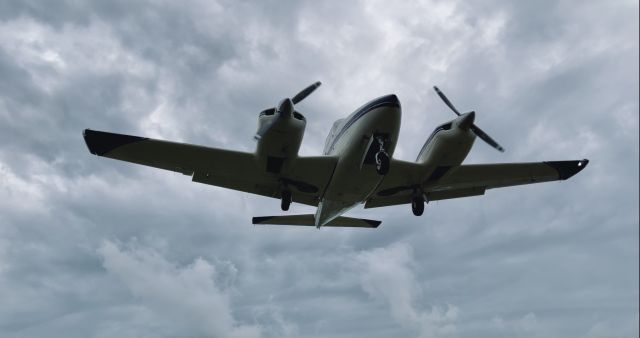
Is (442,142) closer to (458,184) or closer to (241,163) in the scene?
(458,184)

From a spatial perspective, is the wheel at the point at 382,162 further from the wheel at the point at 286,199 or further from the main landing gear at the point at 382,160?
the wheel at the point at 286,199

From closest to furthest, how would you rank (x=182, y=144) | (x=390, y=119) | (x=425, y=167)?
(x=390, y=119) < (x=182, y=144) < (x=425, y=167)

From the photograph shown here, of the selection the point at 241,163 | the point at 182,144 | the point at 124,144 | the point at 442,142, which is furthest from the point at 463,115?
the point at 124,144

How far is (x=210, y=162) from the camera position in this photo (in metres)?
21.0

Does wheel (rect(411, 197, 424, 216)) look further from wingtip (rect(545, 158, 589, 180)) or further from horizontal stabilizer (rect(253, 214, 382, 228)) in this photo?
wingtip (rect(545, 158, 589, 180))

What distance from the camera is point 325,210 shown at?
950 inches

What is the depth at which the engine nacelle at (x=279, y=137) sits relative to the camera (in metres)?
18.7

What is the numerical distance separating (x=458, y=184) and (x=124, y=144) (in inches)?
582

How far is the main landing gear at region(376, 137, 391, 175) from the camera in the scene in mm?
19141

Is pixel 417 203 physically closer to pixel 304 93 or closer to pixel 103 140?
pixel 304 93

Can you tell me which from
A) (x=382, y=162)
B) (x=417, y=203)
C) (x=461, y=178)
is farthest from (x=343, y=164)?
(x=461, y=178)

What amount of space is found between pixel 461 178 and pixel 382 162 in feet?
19.9

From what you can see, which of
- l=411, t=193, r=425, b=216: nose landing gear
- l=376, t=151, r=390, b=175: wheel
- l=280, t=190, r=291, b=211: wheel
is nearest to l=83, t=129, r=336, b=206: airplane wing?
l=280, t=190, r=291, b=211: wheel

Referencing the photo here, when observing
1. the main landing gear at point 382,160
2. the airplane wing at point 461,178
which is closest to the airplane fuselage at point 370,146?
the main landing gear at point 382,160
